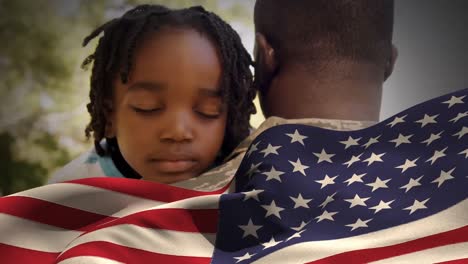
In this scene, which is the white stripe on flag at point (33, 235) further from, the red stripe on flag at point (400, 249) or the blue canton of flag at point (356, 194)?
the red stripe on flag at point (400, 249)

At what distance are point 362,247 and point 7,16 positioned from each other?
1.24m

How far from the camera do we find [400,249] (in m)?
0.80

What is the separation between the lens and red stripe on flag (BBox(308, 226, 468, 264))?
0.79m

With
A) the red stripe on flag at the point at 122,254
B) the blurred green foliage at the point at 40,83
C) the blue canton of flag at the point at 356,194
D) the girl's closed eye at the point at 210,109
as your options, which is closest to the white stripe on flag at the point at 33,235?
the red stripe on flag at the point at 122,254

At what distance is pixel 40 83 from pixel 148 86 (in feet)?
1.99

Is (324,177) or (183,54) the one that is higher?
(183,54)

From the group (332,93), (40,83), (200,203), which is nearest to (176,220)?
A: (200,203)

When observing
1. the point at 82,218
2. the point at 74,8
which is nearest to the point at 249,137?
the point at 82,218

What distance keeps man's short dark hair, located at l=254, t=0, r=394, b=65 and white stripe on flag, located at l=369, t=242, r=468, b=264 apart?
0.65 metres

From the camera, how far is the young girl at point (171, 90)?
1.17 metres

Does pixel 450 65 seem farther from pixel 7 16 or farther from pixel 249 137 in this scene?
pixel 7 16

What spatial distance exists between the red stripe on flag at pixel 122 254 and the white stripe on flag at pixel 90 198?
0.16 m

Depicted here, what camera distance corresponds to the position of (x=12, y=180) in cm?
166

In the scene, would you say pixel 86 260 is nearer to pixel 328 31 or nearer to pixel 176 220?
pixel 176 220
